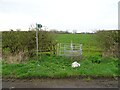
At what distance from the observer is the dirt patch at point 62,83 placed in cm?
943

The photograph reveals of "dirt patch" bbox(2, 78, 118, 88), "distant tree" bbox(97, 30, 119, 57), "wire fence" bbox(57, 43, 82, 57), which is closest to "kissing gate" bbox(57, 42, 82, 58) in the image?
"wire fence" bbox(57, 43, 82, 57)

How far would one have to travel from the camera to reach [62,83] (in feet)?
32.4

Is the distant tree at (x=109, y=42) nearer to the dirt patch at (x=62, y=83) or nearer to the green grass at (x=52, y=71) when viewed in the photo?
the green grass at (x=52, y=71)

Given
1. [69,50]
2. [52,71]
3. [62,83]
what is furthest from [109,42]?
[62,83]

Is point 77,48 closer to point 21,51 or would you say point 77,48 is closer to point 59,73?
point 21,51

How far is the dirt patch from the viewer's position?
9.43 m

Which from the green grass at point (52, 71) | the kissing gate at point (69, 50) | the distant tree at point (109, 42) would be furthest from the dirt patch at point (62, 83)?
the distant tree at point (109, 42)

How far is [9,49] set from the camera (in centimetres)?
1680

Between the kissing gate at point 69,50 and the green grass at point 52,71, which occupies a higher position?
the kissing gate at point 69,50

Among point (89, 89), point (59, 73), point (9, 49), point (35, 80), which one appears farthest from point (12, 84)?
point (9, 49)

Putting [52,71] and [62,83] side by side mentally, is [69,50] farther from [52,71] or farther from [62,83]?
[62,83]

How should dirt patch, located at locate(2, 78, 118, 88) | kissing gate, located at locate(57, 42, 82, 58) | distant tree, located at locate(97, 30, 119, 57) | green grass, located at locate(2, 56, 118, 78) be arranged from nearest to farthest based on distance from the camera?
1. dirt patch, located at locate(2, 78, 118, 88)
2. green grass, located at locate(2, 56, 118, 78)
3. kissing gate, located at locate(57, 42, 82, 58)
4. distant tree, located at locate(97, 30, 119, 57)

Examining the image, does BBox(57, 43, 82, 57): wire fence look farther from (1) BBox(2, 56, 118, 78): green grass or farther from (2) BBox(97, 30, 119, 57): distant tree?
(1) BBox(2, 56, 118, 78): green grass

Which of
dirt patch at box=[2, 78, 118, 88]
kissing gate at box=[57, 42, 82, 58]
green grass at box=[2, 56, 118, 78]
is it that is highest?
kissing gate at box=[57, 42, 82, 58]
